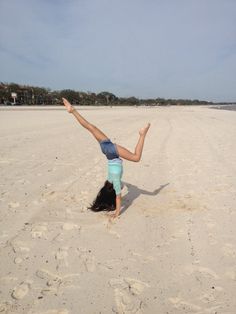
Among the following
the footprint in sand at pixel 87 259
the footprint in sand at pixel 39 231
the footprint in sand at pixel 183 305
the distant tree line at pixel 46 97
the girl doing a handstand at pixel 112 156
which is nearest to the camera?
the footprint in sand at pixel 183 305

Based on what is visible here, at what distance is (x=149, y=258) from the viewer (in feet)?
12.4

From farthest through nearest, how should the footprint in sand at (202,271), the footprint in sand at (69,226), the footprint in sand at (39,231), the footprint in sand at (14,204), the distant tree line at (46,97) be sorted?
1. the distant tree line at (46,97)
2. the footprint in sand at (14,204)
3. the footprint in sand at (69,226)
4. the footprint in sand at (39,231)
5. the footprint in sand at (202,271)

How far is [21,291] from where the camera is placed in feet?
10.3

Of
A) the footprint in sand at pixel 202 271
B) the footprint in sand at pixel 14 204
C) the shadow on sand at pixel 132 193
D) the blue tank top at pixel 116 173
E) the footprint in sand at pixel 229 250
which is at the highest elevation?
the blue tank top at pixel 116 173

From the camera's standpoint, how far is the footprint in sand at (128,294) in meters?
2.93

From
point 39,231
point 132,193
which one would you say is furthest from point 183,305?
point 132,193

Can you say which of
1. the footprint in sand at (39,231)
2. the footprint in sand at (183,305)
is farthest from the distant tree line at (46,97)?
the footprint in sand at (183,305)

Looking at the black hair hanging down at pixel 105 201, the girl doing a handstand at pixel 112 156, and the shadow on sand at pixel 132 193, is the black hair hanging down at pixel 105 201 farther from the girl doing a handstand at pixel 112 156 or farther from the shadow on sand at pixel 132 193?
the shadow on sand at pixel 132 193

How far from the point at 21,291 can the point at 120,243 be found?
1.38 m

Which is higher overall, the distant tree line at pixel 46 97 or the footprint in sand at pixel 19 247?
the footprint in sand at pixel 19 247

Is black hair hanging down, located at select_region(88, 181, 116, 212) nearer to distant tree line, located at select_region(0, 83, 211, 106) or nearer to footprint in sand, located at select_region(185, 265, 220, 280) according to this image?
footprint in sand, located at select_region(185, 265, 220, 280)

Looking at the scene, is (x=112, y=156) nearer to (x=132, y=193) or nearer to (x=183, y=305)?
(x=132, y=193)

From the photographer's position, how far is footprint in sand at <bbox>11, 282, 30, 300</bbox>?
307cm

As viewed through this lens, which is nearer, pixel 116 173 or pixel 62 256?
pixel 62 256
